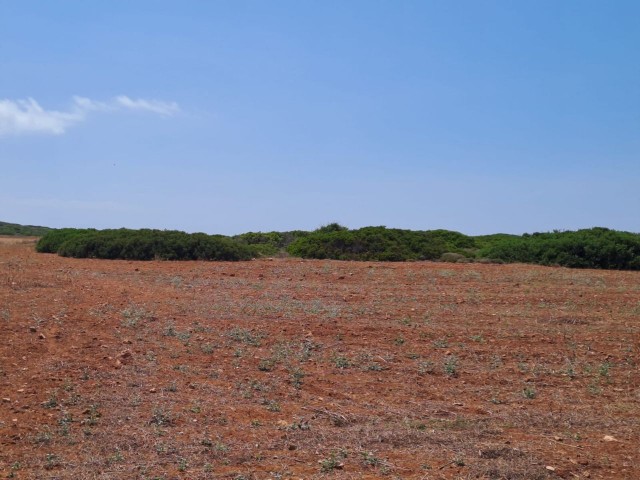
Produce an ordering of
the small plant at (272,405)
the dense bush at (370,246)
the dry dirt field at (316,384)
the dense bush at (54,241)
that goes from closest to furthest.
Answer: the dry dirt field at (316,384)
the small plant at (272,405)
the dense bush at (370,246)
the dense bush at (54,241)

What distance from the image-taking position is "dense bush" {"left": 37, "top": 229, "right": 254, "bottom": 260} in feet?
72.6

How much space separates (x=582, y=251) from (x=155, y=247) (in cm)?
1381

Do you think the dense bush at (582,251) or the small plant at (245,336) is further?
the dense bush at (582,251)

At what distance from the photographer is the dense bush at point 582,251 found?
2080 cm

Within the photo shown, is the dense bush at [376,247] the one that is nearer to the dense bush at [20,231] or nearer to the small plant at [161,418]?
the small plant at [161,418]

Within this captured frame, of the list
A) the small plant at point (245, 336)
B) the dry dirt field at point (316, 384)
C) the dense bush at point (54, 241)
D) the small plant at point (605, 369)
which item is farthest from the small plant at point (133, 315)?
the dense bush at point (54, 241)

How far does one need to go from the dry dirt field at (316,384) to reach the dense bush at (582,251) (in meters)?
7.66

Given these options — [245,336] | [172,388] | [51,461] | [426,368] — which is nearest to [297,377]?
[172,388]

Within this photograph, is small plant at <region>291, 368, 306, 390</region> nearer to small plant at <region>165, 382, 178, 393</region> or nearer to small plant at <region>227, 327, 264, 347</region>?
small plant at <region>165, 382, 178, 393</region>

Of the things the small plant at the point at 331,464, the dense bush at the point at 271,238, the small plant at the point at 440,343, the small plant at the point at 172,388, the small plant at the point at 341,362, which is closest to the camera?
the small plant at the point at 331,464

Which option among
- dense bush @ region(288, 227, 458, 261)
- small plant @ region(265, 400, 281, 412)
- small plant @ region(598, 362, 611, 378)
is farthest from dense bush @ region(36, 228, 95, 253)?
small plant @ region(598, 362, 611, 378)

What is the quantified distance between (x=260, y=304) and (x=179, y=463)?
285 inches

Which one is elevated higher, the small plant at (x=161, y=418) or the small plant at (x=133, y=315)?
the small plant at (x=133, y=315)

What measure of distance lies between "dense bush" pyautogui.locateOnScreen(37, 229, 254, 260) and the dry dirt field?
8.33 m
